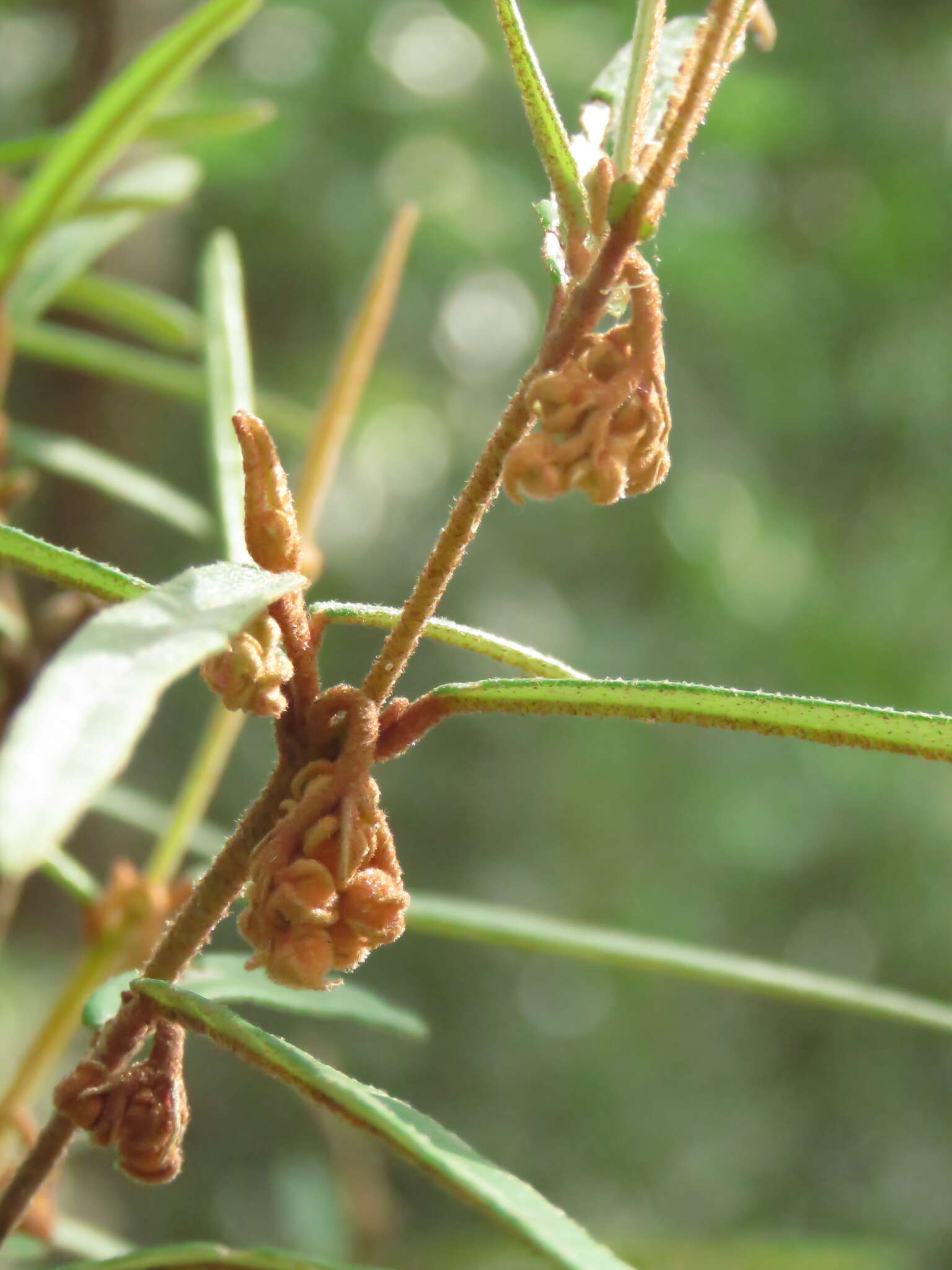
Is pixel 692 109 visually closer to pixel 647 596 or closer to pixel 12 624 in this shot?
pixel 12 624

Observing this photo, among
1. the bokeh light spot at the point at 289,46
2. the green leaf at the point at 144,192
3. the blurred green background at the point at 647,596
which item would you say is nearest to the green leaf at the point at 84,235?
the green leaf at the point at 144,192

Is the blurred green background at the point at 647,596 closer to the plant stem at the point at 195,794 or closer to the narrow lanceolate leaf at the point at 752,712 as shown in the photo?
the plant stem at the point at 195,794

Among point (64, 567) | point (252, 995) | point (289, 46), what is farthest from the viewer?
point (289, 46)

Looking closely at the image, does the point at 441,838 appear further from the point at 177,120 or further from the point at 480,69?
the point at 177,120

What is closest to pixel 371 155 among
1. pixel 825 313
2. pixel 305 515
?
pixel 825 313

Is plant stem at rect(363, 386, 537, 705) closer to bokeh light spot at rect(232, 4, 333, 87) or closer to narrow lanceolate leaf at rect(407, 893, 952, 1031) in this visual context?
narrow lanceolate leaf at rect(407, 893, 952, 1031)

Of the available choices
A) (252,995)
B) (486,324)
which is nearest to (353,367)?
(252,995)
